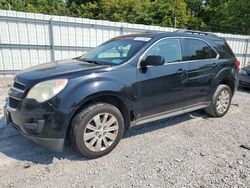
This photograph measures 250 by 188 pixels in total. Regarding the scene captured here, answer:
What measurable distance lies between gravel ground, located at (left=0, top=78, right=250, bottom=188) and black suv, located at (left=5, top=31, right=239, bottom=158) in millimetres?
285

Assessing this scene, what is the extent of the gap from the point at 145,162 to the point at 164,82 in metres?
1.32

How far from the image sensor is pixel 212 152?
141 inches

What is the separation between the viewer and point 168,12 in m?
19.8

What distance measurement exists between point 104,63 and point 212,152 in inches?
84.1

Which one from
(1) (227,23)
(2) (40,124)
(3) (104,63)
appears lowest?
(2) (40,124)

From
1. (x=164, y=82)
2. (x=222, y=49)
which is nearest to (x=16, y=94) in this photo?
(x=164, y=82)

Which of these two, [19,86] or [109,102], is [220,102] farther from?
[19,86]

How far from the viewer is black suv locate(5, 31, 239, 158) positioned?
116 inches

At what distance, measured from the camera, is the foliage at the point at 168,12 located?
1956cm

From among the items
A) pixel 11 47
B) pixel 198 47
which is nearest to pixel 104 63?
pixel 198 47

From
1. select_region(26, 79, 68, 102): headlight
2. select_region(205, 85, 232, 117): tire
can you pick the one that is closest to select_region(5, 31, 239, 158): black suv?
select_region(26, 79, 68, 102): headlight

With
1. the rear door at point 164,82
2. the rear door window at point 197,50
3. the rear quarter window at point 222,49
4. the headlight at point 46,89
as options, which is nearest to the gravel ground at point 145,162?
the rear door at point 164,82

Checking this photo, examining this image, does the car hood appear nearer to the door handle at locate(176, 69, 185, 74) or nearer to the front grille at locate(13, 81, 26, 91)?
the front grille at locate(13, 81, 26, 91)

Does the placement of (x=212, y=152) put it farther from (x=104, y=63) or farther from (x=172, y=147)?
(x=104, y=63)
